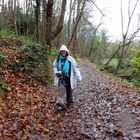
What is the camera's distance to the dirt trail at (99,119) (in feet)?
20.5

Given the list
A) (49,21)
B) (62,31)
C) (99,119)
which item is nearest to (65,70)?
(99,119)

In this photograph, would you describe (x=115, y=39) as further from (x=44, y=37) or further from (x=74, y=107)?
(x=74, y=107)

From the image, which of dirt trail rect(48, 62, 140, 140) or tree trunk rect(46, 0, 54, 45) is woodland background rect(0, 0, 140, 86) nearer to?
tree trunk rect(46, 0, 54, 45)

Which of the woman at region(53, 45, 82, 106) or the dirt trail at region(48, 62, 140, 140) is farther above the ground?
the woman at region(53, 45, 82, 106)

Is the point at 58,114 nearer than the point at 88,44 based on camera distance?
Yes

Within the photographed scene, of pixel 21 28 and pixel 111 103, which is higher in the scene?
pixel 21 28

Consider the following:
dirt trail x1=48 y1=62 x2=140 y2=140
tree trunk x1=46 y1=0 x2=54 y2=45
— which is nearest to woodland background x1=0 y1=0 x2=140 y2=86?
tree trunk x1=46 y1=0 x2=54 y2=45

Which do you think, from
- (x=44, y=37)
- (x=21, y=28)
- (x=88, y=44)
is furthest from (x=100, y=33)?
(x=44, y=37)

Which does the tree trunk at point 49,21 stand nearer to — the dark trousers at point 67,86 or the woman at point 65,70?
the woman at point 65,70

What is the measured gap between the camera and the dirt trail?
6258 millimetres

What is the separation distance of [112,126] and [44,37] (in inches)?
422

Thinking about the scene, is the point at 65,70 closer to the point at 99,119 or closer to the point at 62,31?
the point at 99,119

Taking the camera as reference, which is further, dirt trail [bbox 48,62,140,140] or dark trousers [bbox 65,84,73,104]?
dark trousers [bbox 65,84,73,104]

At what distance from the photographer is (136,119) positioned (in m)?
7.31
